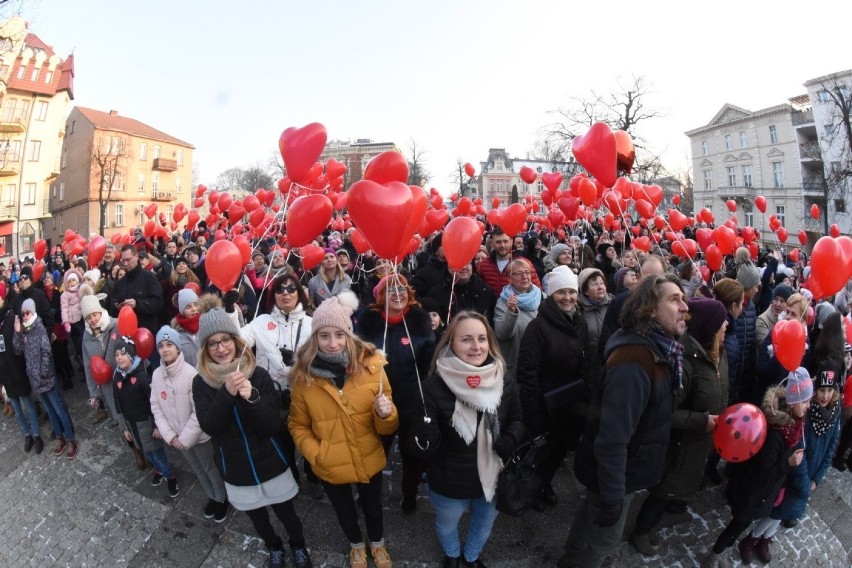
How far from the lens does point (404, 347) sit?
3.40 m

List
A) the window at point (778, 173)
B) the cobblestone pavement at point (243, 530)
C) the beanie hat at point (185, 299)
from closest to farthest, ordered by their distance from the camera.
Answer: the cobblestone pavement at point (243, 530)
the beanie hat at point (185, 299)
the window at point (778, 173)

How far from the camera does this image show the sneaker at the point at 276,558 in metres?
3.05

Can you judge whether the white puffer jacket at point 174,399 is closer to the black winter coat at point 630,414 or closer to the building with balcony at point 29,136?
the black winter coat at point 630,414

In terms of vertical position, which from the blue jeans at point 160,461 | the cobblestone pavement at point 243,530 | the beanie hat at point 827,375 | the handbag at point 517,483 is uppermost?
the beanie hat at point 827,375

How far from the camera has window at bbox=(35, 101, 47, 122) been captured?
2649cm

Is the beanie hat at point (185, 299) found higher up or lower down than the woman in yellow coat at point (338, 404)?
higher up

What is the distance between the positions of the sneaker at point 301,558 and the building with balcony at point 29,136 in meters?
30.7

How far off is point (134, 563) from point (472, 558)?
2466 mm

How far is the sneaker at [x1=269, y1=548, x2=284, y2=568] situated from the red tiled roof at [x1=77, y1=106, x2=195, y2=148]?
1564 inches

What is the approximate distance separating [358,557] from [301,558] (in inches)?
15.9

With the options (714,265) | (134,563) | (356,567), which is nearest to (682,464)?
(356,567)

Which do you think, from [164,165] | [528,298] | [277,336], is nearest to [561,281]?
[528,298]

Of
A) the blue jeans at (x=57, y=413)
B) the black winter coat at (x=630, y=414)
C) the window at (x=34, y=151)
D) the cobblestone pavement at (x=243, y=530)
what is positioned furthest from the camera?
the window at (x=34, y=151)

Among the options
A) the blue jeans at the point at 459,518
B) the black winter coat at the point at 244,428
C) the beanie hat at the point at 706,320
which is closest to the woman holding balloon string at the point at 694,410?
the beanie hat at the point at 706,320
